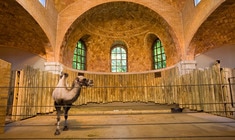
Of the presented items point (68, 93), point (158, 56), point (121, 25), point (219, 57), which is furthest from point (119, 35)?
point (68, 93)

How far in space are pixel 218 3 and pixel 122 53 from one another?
8472 millimetres

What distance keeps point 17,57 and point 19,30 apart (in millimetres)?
2802

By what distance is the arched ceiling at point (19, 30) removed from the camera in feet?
22.3

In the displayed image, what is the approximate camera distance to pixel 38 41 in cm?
925

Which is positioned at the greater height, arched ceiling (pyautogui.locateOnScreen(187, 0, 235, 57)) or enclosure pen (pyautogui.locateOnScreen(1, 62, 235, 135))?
arched ceiling (pyautogui.locateOnScreen(187, 0, 235, 57))

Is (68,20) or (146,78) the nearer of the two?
(68,20)

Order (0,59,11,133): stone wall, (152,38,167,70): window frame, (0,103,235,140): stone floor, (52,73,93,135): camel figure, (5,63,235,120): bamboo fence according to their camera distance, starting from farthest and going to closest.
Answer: (152,38,167,70): window frame < (5,63,235,120): bamboo fence < (52,73,93,135): camel figure < (0,59,11,133): stone wall < (0,103,235,140): stone floor

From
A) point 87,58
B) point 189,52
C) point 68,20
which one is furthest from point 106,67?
point 189,52

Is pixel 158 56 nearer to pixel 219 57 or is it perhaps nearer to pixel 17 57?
pixel 219 57

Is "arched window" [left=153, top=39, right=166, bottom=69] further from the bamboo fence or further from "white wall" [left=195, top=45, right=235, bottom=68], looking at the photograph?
"white wall" [left=195, top=45, right=235, bottom=68]

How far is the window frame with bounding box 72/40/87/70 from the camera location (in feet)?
39.9

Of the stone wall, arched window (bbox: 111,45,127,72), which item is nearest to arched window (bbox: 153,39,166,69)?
arched window (bbox: 111,45,127,72)

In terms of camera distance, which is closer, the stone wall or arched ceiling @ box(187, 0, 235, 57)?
the stone wall

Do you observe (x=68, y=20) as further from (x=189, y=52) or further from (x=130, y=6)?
(x=189, y=52)
